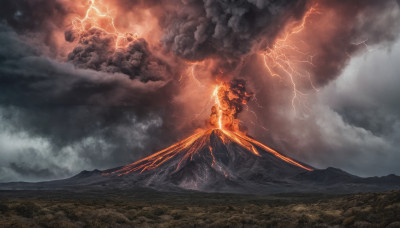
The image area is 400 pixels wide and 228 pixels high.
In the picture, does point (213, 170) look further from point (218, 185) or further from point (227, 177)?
point (218, 185)

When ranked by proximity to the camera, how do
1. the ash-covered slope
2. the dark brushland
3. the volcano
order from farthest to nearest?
the volcano < the ash-covered slope < the dark brushland

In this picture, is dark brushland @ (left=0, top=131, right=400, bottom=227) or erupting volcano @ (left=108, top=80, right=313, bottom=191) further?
erupting volcano @ (left=108, top=80, right=313, bottom=191)

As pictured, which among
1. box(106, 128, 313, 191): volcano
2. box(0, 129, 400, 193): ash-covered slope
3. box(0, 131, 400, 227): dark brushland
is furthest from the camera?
box(106, 128, 313, 191): volcano

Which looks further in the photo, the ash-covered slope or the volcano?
the volcano

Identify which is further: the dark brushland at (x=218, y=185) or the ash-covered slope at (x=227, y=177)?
the ash-covered slope at (x=227, y=177)

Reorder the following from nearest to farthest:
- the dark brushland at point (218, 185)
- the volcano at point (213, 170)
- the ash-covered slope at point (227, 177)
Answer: the dark brushland at point (218, 185), the ash-covered slope at point (227, 177), the volcano at point (213, 170)

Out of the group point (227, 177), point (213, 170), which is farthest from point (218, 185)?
point (213, 170)

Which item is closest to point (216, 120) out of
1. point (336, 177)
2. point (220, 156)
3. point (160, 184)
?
point (220, 156)

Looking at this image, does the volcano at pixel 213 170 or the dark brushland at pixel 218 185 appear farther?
the volcano at pixel 213 170

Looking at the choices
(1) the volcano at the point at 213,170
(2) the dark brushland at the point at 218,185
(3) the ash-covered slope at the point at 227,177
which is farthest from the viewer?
(1) the volcano at the point at 213,170
